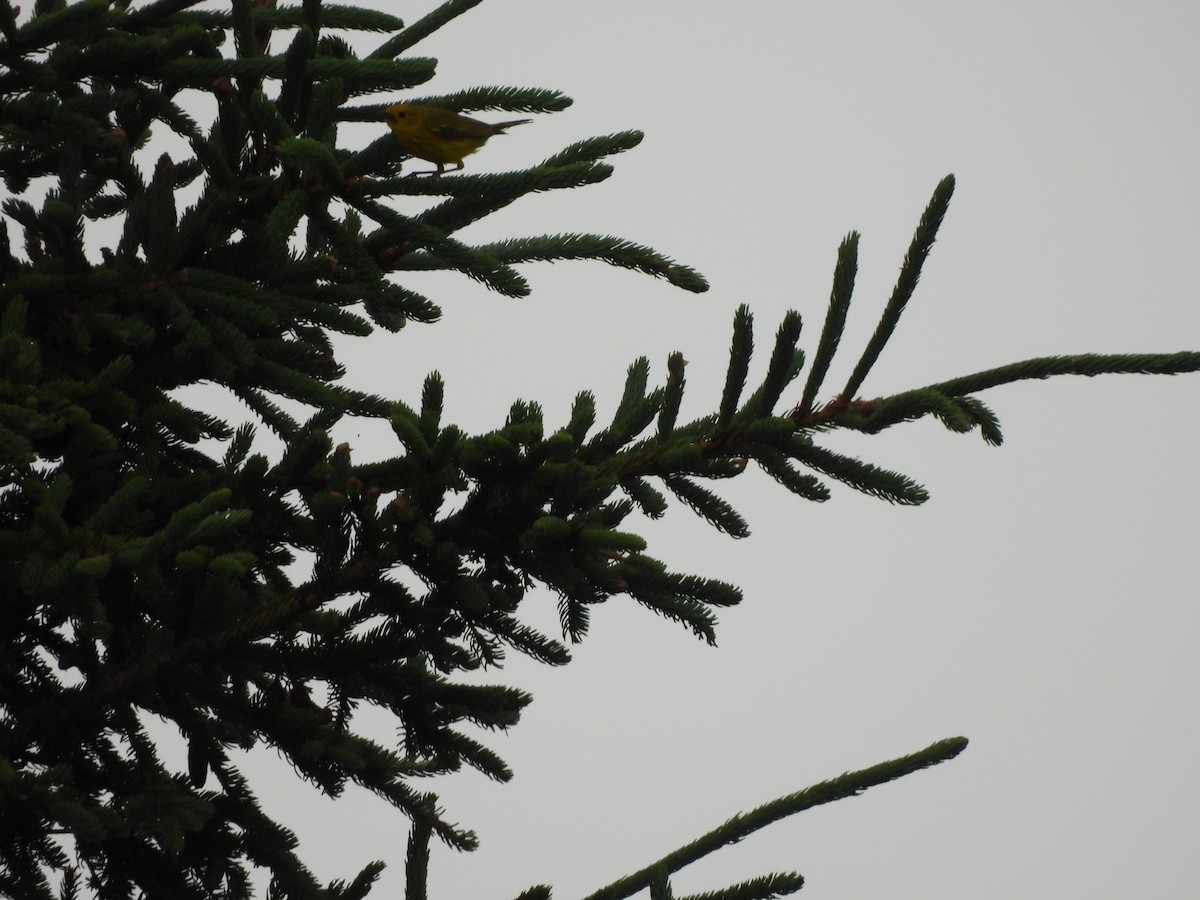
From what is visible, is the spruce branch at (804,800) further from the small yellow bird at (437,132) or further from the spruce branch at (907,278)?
the small yellow bird at (437,132)

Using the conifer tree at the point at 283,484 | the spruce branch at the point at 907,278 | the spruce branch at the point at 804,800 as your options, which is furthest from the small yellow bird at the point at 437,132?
the spruce branch at the point at 804,800

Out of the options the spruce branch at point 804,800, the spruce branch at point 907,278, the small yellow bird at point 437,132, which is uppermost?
the small yellow bird at point 437,132

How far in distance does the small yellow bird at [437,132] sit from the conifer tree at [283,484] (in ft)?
0.27

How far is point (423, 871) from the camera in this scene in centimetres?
256

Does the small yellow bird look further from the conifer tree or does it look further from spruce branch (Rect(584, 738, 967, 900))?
spruce branch (Rect(584, 738, 967, 900))

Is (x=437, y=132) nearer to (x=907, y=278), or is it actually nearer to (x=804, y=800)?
(x=907, y=278)

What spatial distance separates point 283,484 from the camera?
89.7 inches

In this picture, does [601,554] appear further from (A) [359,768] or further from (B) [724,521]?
(A) [359,768]

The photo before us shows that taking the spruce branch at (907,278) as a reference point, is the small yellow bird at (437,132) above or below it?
above

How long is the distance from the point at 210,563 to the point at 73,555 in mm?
219

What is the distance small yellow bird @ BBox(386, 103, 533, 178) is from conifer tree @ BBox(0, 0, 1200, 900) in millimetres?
83

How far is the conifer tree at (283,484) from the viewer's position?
204 centimetres

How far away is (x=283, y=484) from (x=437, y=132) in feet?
3.21

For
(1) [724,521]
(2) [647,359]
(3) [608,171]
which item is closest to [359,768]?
(1) [724,521]
